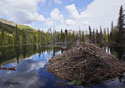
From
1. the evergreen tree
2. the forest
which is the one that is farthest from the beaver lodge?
the evergreen tree

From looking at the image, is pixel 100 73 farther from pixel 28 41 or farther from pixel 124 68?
Result: pixel 28 41

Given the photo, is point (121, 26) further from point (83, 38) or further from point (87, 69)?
point (83, 38)

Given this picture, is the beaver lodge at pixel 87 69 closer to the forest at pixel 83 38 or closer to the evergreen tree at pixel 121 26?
the forest at pixel 83 38

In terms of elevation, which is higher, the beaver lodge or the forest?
the forest

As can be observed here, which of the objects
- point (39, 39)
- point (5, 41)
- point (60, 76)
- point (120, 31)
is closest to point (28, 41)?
point (39, 39)

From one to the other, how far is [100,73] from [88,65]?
1.35 m

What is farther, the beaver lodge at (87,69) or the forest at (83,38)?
the forest at (83,38)

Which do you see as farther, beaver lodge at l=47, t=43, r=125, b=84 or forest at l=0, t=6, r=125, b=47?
forest at l=0, t=6, r=125, b=47

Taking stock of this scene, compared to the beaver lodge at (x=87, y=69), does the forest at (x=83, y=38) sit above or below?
above

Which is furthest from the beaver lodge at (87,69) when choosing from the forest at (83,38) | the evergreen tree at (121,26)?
the evergreen tree at (121,26)

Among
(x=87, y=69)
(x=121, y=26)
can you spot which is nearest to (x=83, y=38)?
(x=121, y=26)

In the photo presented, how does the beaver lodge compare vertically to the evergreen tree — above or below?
below

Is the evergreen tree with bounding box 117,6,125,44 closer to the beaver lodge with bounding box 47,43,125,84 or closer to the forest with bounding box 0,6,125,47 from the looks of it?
the forest with bounding box 0,6,125,47

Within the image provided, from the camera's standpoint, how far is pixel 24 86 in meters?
9.83
